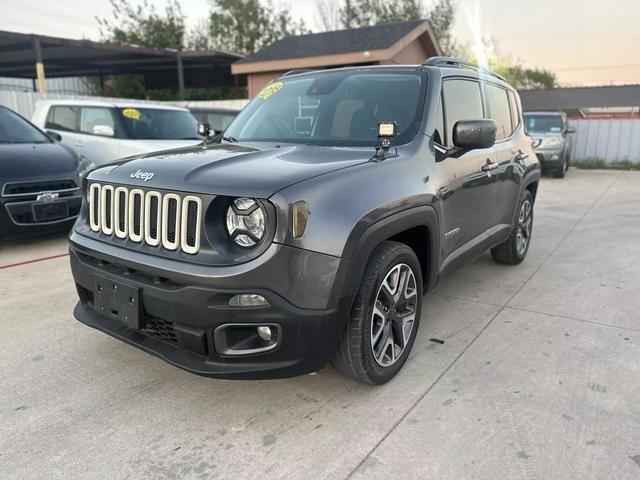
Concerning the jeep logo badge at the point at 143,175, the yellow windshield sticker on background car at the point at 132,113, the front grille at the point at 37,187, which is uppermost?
the yellow windshield sticker on background car at the point at 132,113

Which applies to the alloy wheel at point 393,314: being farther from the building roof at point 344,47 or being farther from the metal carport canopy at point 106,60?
the metal carport canopy at point 106,60

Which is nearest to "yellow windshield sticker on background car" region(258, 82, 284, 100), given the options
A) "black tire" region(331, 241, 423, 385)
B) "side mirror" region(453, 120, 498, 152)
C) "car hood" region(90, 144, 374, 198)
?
"car hood" region(90, 144, 374, 198)

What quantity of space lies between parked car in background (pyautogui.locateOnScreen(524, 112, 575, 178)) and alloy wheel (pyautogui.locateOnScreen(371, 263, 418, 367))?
11368 millimetres

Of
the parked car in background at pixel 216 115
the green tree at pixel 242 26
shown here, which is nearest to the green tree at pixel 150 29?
the green tree at pixel 242 26

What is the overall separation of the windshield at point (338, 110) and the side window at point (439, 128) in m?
0.15

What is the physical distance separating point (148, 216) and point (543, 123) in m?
13.8

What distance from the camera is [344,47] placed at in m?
17.1

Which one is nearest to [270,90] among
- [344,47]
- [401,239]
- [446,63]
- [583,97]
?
[446,63]

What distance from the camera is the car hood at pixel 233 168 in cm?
229

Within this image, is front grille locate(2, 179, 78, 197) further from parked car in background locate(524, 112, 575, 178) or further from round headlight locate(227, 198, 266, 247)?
parked car in background locate(524, 112, 575, 178)

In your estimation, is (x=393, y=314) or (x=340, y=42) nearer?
(x=393, y=314)

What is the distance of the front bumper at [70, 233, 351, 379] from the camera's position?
222 cm

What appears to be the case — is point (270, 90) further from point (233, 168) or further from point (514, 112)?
point (514, 112)

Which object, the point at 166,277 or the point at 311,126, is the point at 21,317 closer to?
the point at 166,277
